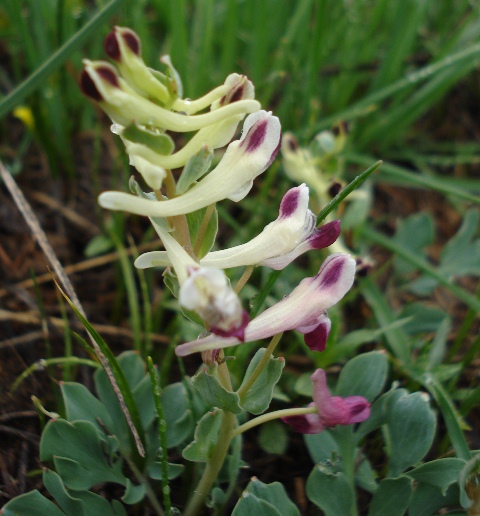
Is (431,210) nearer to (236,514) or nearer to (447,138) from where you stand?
(447,138)

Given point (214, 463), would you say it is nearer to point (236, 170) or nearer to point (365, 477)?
point (365, 477)

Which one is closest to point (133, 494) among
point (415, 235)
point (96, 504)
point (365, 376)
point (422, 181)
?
point (96, 504)

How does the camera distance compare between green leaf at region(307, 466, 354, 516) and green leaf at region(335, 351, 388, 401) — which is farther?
green leaf at region(335, 351, 388, 401)

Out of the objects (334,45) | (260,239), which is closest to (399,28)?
(334,45)

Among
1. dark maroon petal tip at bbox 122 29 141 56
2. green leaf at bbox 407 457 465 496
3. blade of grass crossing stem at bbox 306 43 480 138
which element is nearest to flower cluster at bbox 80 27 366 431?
dark maroon petal tip at bbox 122 29 141 56

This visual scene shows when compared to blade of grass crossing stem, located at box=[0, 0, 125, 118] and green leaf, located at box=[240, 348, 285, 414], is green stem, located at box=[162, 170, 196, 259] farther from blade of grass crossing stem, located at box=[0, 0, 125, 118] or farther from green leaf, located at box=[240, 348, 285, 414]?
blade of grass crossing stem, located at box=[0, 0, 125, 118]

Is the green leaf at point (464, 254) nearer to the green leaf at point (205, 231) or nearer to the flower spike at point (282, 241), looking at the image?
the flower spike at point (282, 241)

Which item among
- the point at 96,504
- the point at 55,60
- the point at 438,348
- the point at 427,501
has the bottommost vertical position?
the point at 427,501
